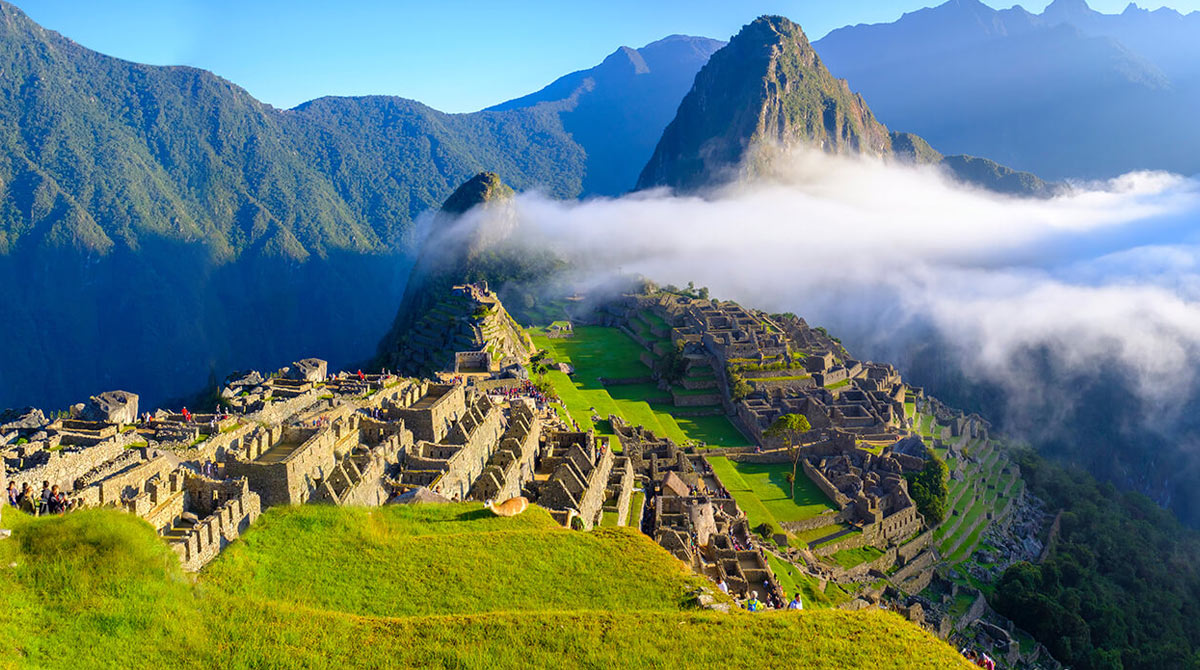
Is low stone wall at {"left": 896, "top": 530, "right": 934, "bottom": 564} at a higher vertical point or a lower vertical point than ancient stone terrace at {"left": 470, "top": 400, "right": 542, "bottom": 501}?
lower

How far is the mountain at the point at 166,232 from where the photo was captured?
3765 inches

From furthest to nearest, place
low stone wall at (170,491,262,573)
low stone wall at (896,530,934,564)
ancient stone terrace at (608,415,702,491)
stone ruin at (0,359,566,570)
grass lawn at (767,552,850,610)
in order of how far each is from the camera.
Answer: low stone wall at (896,530,934,564), ancient stone terrace at (608,415,702,491), grass lawn at (767,552,850,610), stone ruin at (0,359,566,570), low stone wall at (170,491,262,573)

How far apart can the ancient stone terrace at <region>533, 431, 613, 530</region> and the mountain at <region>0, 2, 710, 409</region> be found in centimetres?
6849

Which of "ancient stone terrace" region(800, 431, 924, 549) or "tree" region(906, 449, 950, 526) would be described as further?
"tree" region(906, 449, 950, 526)

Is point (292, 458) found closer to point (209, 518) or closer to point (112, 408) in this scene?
point (209, 518)

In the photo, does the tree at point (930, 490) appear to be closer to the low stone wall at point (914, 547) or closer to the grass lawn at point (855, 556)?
the low stone wall at point (914, 547)

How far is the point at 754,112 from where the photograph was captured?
173625mm

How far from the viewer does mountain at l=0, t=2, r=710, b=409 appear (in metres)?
95.6

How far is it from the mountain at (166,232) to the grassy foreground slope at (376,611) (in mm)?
78757

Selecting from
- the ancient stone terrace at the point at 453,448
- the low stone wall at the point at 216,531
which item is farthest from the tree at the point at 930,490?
the low stone wall at the point at 216,531

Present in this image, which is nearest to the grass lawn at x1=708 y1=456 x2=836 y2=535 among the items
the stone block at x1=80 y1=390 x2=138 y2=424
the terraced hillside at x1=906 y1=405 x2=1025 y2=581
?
the terraced hillside at x1=906 y1=405 x2=1025 y2=581

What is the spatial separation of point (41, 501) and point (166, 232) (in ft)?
349

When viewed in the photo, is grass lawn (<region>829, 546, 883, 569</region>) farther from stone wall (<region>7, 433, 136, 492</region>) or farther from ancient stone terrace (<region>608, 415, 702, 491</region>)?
stone wall (<region>7, 433, 136, 492</region>)

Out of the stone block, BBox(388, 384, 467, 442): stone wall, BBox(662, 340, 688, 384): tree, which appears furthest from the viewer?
BBox(662, 340, 688, 384): tree
